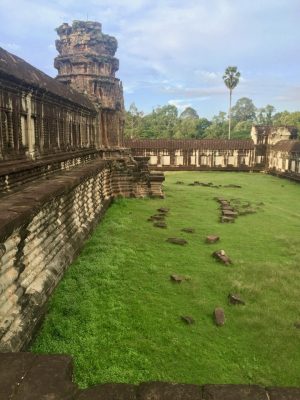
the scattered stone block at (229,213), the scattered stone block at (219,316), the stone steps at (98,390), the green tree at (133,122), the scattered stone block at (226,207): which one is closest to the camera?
the stone steps at (98,390)

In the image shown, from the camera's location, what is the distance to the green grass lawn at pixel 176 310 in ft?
13.0

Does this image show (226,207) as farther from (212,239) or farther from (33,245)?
(33,245)

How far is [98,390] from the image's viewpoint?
2564 mm

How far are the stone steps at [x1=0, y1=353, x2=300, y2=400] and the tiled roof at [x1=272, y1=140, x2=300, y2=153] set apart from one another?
69.9 ft

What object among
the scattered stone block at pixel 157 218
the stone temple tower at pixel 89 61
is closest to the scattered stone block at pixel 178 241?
the scattered stone block at pixel 157 218

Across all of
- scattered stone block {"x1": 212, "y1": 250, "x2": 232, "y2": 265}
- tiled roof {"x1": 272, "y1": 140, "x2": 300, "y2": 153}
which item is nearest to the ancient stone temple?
scattered stone block {"x1": 212, "y1": 250, "x2": 232, "y2": 265}

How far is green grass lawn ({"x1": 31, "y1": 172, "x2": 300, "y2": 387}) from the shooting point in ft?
13.0

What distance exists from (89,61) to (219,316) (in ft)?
71.1

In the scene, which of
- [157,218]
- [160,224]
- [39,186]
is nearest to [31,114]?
[39,186]

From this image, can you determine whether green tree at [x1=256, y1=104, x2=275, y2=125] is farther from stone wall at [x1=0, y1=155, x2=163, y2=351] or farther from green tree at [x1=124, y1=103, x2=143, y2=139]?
stone wall at [x1=0, y1=155, x2=163, y2=351]

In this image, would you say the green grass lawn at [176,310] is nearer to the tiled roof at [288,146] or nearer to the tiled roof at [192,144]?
the tiled roof at [288,146]

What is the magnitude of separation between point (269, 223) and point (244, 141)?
19214 millimetres

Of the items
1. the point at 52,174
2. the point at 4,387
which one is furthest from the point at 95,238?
the point at 4,387

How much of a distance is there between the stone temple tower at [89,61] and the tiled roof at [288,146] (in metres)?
10.6
